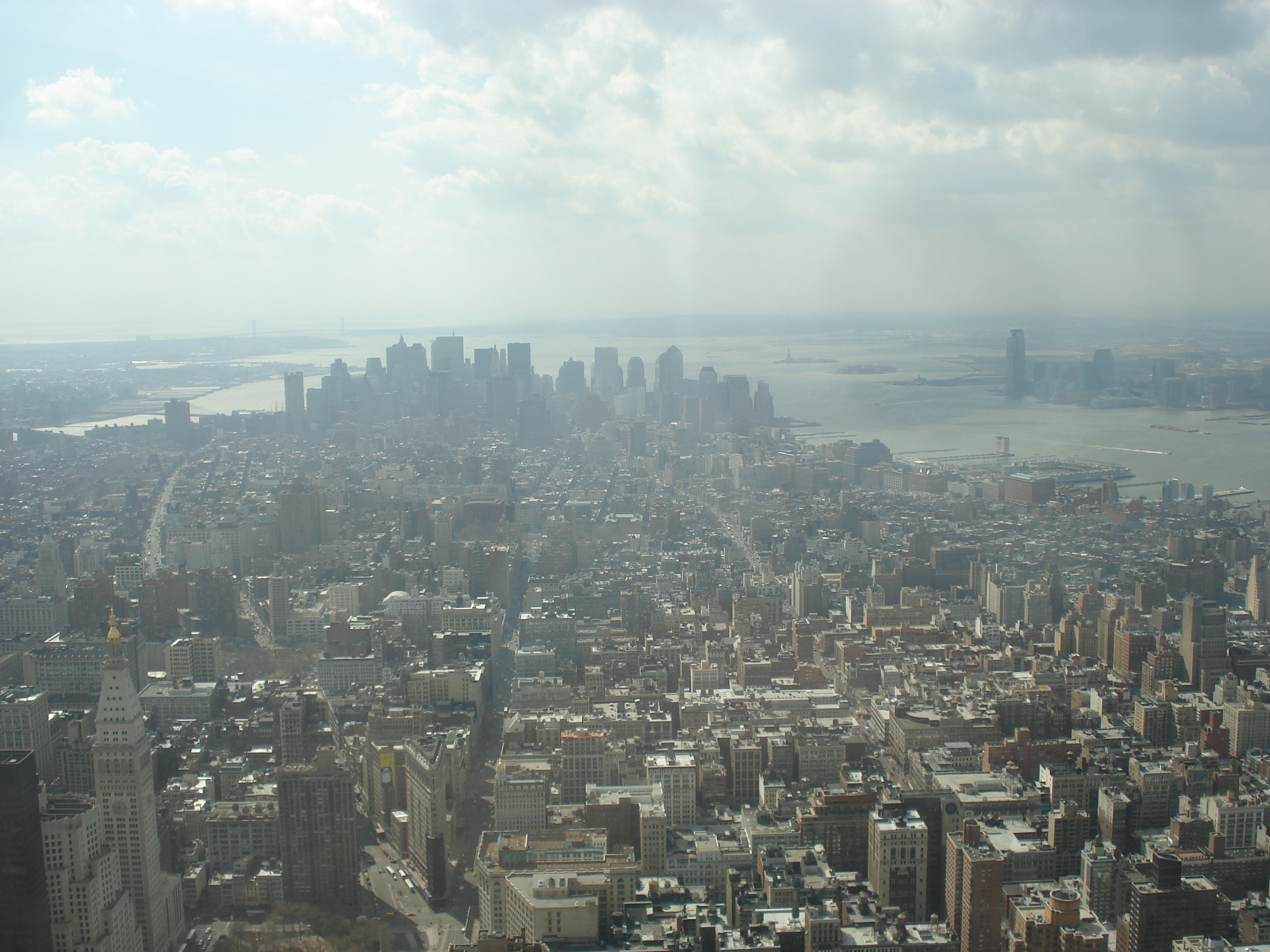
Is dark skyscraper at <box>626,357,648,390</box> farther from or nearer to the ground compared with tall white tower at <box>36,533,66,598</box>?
farther from the ground

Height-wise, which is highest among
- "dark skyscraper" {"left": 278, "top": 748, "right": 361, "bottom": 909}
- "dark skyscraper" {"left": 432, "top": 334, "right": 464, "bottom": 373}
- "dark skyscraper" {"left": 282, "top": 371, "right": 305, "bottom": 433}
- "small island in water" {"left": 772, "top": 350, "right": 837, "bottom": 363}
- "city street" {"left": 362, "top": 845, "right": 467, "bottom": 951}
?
"dark skyscraper" {"left": 432, "top": 334, "right": 464, "bottom": 373}

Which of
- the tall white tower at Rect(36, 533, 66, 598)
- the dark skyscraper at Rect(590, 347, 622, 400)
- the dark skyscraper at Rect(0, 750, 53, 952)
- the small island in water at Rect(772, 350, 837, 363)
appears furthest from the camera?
the dark skyscraper at Rect(590, 347, 622, 400)

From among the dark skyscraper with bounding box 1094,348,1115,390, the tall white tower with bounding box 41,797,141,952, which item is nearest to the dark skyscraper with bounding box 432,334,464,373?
the dark skyscraper with bounding box 1094,348,1115,390

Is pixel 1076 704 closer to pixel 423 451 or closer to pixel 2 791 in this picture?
pixel 2 791

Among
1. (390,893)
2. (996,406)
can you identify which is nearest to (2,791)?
(390,893)

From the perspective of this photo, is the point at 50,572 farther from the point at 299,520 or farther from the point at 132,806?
the point at 132,806

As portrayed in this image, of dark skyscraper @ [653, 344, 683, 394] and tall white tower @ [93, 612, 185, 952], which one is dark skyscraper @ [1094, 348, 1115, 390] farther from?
tall white tower @ [93, 612, 185, 952]
